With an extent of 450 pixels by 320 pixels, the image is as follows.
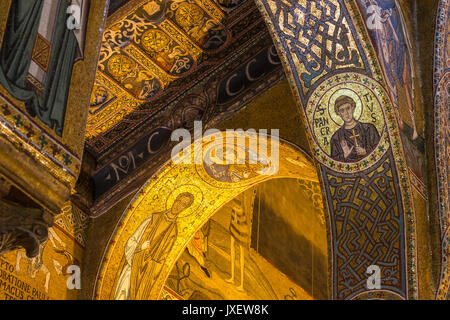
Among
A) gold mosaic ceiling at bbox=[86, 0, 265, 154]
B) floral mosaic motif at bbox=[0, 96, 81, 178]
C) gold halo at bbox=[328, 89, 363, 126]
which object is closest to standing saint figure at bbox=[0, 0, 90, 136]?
floral mosaic motif at bbox=[0, 96, 81, 178]

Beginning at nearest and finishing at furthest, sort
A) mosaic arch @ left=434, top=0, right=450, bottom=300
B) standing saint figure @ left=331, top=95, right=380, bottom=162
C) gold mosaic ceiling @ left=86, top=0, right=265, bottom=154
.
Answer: mosaic arch @ left=434, top=0, right=450, bottom=300 → standing saint figure @ left=331, top=95, right=380, bottom=162 → gold mosaic ceiling @ left=86, top=0, right=265, bottom=154

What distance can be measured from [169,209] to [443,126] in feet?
9.90

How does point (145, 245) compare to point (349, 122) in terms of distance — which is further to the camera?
point (145, 245)

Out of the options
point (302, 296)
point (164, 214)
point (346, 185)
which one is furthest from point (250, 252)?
point (346, 185)

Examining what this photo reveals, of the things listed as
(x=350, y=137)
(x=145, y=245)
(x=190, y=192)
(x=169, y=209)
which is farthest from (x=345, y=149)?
(x=145, y=245)

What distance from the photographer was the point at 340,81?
18.6ft

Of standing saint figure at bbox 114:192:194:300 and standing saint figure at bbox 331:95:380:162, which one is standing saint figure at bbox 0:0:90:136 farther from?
standing saint figure at bbox 114:192:194:300

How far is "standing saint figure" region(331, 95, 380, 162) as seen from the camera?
18.3ft

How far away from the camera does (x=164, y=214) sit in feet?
25.9

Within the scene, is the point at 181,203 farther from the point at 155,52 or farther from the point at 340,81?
the point at 340,81

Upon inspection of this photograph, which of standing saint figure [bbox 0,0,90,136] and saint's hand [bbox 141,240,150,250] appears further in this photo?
saint's hand [bbox 141,240,150,250]

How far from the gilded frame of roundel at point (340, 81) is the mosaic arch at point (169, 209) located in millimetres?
1614

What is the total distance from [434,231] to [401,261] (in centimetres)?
46

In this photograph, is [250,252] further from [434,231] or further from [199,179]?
[434,231]
